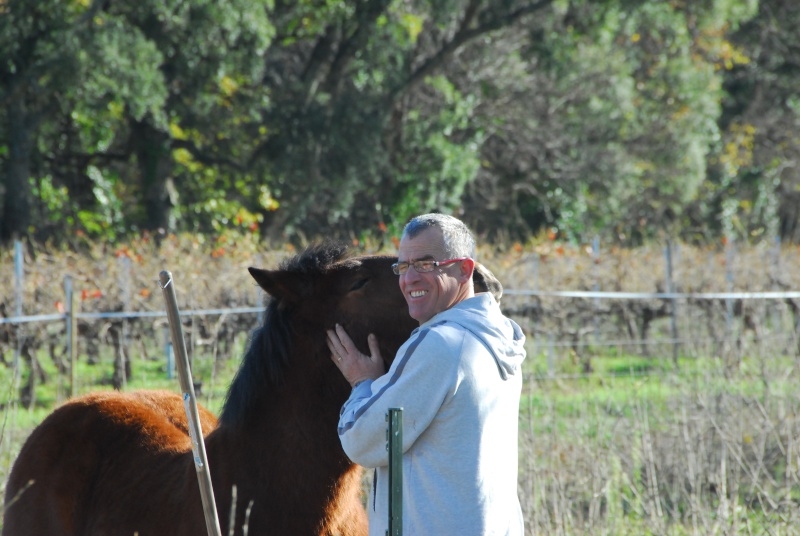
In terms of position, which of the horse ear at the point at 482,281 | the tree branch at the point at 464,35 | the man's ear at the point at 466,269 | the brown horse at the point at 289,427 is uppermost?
the tree branch at the point at 464,35

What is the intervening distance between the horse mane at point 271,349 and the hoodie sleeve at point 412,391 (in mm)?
829

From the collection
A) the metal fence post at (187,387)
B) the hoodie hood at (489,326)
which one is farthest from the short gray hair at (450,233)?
the metal fence post at (187,387)

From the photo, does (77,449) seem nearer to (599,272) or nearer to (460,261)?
(460,261)

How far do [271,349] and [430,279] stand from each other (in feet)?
2.87

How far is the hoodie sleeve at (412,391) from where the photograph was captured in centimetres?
266

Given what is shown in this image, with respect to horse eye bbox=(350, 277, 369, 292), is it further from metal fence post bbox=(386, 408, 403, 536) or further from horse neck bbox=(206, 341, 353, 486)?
metal fence post bbox=(386, 408, 403, 536)

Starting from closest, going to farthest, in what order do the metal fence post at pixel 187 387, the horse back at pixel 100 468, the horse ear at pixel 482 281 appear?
the metal fence post at pixel 187 387, the horse ear at pixel 482 281, the horse back at pixel 100 468

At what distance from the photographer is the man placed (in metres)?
2.67

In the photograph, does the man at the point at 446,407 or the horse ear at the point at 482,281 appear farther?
the horse ear at the point at 482,281

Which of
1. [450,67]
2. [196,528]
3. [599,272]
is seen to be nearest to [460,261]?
[196,528]

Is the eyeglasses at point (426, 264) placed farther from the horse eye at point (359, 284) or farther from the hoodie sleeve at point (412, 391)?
the horse eye at point (359, 284)

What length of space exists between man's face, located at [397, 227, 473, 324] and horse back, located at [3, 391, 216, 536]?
131 centimetres

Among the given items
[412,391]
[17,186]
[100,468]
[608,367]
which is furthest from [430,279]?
[17,186]

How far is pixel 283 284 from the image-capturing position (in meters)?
3.49
